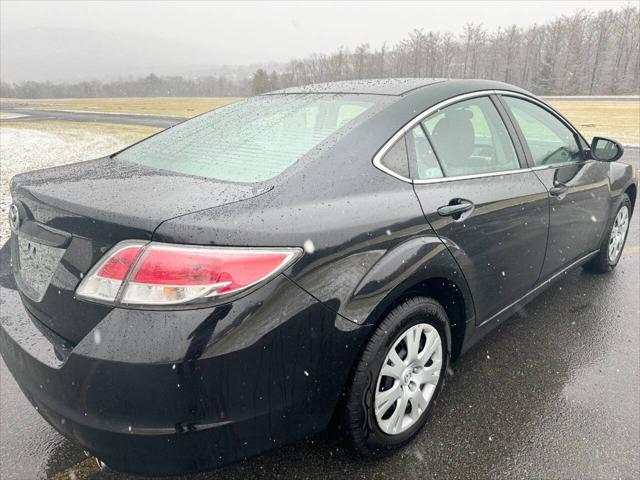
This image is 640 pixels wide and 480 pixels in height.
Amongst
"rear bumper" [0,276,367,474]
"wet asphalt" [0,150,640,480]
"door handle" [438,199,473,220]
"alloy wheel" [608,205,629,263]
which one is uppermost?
"door handle" [438,199,473,220]

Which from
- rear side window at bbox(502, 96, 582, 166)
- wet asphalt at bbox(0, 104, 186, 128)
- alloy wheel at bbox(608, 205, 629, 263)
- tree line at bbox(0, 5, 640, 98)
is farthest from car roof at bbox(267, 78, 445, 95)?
tree line at bbox(0, 5, 640, 98)

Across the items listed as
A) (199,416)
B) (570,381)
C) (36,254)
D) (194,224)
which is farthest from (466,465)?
(36,254)

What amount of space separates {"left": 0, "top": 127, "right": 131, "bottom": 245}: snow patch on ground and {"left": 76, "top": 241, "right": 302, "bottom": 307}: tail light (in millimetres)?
5239

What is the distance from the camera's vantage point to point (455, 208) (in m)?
2.16

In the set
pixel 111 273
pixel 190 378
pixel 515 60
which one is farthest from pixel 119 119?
pixel 515 60

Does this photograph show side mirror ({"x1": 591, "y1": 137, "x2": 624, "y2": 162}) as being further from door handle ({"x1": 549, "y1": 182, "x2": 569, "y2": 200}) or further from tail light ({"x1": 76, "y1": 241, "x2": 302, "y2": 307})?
tail light ({"x1": 76, "y1": 241, "x2": 302, "y2": 307})

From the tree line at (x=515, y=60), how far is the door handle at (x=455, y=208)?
7009cm

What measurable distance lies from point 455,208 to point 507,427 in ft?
3.61

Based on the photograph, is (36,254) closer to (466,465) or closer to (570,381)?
(466,465)

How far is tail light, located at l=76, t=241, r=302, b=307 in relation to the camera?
1444 mm

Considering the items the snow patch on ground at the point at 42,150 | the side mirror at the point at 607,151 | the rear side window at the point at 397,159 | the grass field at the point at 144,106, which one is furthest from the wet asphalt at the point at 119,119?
the rear side window at the point at 397,159

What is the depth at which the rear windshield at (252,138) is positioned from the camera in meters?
1.93

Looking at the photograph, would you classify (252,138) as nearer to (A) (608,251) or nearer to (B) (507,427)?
(B) (507,427)

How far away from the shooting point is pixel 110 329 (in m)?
1.46
